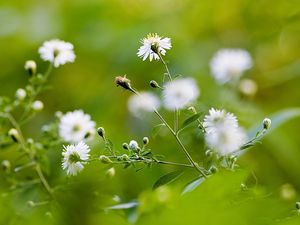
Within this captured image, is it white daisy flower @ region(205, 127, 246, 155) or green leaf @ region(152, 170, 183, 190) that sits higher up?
green leaf @ region(152, 170, 183, 190)

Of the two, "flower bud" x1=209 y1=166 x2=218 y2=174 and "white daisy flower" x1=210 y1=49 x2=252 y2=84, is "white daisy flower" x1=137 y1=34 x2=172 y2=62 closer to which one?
"flower bud" x1=209 y1=166 x2=218 y2=174

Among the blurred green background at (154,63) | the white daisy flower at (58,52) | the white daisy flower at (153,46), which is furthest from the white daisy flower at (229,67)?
the white daisy flower at (153,46)

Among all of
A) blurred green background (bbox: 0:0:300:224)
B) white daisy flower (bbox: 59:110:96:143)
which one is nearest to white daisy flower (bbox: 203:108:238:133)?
white daisy flower (bbox: 59:110:96:143)

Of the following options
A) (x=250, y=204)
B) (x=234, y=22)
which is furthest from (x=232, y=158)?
(x=234, y=22)

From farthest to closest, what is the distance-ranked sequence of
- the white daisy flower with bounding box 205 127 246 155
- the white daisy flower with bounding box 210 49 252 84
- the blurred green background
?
the blurred green background, the white daisy flower with bounding box 210 49 252 84, the white daisy flower with bounding box 205 127 246 155

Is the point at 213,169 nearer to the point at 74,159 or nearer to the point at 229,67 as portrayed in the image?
the point at 74,159

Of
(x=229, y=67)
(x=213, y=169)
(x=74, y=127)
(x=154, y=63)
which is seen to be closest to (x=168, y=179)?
(x=213, y=169)

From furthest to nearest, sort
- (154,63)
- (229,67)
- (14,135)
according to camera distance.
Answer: (154,63) → (229,67) → (14,135)
